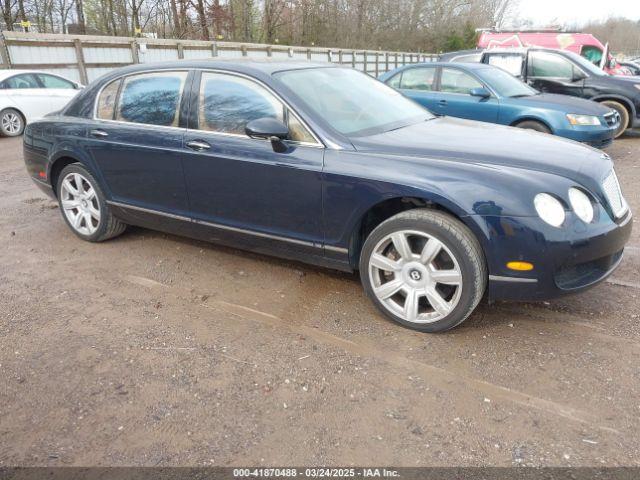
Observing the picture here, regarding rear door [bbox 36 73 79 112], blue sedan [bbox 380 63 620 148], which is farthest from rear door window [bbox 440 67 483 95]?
rear door [bbox 36 73 79 112]

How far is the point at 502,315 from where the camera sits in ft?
10.9

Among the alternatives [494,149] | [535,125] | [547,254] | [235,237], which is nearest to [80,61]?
[535,125]

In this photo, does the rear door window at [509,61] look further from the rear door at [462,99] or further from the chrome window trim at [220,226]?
the chrome window trim at [220,226]

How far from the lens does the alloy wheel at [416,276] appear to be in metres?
2.97

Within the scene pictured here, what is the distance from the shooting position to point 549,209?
8.95ft

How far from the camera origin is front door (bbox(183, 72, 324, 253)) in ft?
10.9

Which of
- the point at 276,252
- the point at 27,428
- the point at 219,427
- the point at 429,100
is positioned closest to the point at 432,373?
the point at 219,427

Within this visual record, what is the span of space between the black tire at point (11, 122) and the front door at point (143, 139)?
27.1ft

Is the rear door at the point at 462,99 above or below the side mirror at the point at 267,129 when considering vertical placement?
below

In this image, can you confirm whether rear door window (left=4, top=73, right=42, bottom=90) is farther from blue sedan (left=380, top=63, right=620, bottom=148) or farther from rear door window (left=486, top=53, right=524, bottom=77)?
rear door window (left=486, top=53, right=524, bottom=77)

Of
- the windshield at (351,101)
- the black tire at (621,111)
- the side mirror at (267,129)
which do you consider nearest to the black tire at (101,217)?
the side mirror at (267,129)

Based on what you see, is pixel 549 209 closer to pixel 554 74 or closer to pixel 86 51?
pixel 554 74

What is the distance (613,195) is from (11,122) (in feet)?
38.9

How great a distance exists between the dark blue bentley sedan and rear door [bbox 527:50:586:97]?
24.4 feet
